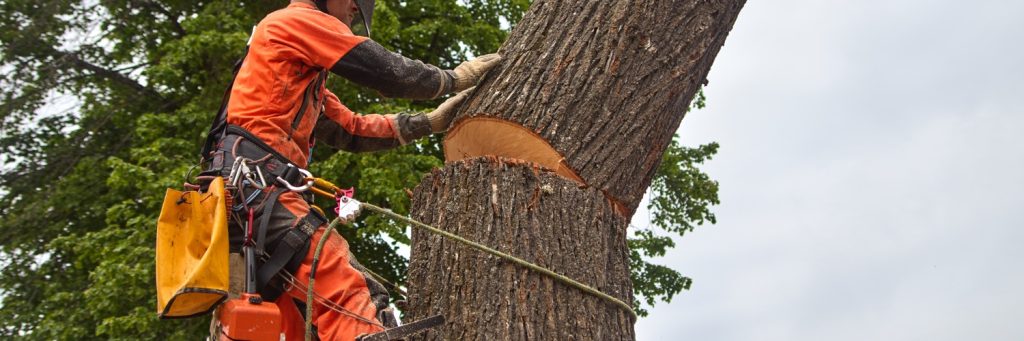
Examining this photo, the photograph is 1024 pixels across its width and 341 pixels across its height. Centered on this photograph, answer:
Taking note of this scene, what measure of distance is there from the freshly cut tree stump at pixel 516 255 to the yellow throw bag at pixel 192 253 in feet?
1.98

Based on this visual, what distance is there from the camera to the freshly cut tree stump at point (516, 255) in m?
3.14

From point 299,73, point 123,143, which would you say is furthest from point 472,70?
point 123,143

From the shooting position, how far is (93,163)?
10.7 meters

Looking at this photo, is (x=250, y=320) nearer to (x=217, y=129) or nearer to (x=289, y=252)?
(x=289, y=252)

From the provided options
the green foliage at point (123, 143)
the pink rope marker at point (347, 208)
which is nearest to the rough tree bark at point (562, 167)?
the pink rope marker at point (347, 208)

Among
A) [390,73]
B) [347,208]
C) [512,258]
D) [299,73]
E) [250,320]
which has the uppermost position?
[390,73]

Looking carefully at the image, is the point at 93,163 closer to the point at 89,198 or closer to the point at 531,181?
the point at 89,198

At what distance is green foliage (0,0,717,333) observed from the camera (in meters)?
9.41

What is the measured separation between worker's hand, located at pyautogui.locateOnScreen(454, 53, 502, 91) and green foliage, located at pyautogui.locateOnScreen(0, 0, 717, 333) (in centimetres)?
584

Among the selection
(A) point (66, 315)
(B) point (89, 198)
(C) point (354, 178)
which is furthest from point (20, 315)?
(C) point (354, 178)

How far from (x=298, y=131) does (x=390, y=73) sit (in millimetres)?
350

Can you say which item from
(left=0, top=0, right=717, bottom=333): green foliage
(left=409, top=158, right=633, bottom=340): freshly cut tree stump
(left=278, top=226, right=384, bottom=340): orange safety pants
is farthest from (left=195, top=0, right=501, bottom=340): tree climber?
(left=0, top=0, right=717, bottom=333): green foliage

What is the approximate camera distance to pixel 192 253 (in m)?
3.21

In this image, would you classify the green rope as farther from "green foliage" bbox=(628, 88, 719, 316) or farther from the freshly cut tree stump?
"green foliage" bbox=(628, 88, 719, 316)
